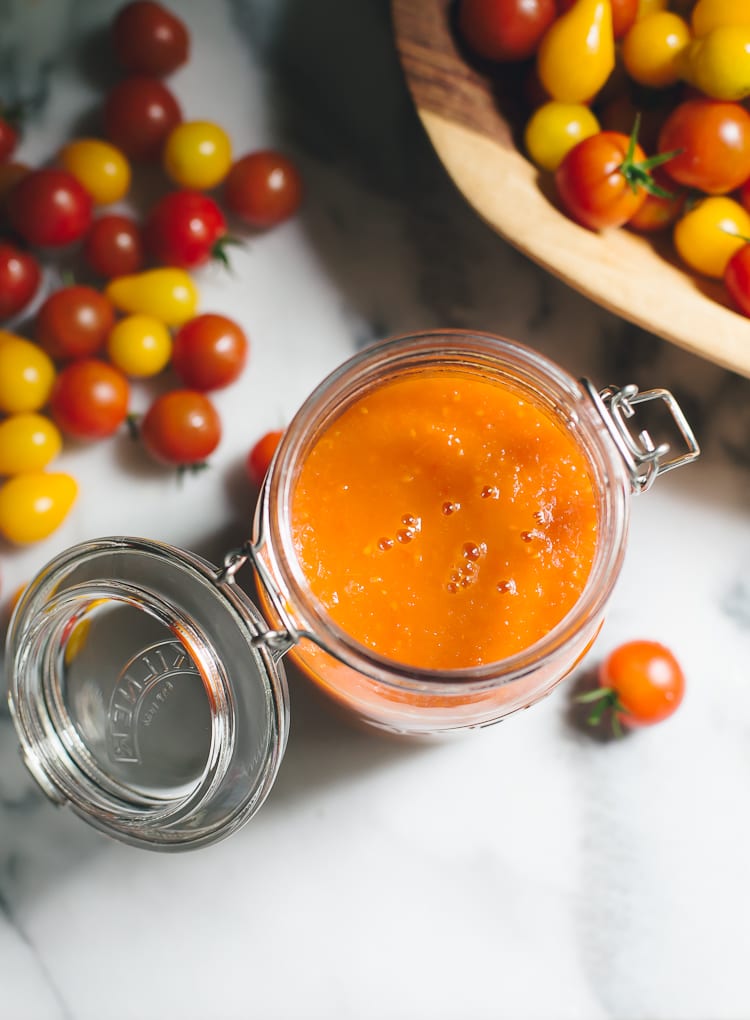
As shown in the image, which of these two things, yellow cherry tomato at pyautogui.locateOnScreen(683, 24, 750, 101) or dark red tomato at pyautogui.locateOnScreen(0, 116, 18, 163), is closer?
yellow cherry tomato at pyautogui.locateOnScreen(683, 24, 750, 101)

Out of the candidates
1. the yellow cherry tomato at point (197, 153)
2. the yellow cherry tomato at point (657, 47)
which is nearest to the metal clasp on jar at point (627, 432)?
the yellow cherry tomato at point (657, 47)

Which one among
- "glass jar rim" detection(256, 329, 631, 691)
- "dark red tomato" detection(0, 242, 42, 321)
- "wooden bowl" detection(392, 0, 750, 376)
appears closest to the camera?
"glass jar rim" detection(256, 329, 631, 691)

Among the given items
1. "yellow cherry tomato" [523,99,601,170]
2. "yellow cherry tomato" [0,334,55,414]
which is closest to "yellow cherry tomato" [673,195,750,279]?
"yellow cherry tomato" [523,99,601,170]

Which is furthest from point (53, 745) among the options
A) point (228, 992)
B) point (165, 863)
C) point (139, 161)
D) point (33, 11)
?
point (33, 11)

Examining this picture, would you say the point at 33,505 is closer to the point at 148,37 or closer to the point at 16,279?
the point at 16,279

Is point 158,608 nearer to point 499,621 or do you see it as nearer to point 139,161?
point 499,621

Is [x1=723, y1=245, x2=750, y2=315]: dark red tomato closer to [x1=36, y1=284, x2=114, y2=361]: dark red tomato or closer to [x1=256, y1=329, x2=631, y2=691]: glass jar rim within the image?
[x1=256, y1=329, x2=631, y2=691]: glass jar rim

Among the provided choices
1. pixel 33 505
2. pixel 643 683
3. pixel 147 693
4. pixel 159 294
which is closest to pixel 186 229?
pixel 159 294
